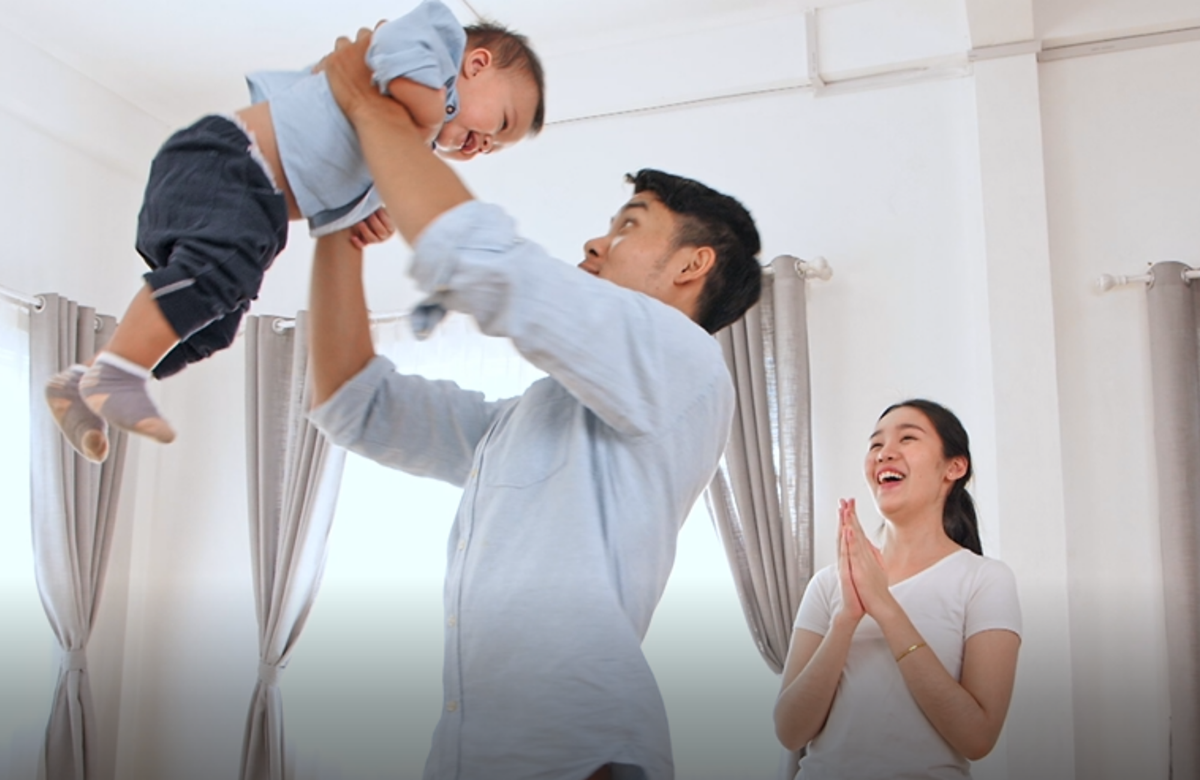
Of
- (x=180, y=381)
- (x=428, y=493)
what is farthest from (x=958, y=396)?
(x=180, y=381)

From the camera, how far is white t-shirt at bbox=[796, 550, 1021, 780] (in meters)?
2.05

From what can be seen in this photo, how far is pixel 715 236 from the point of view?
1.48 metres

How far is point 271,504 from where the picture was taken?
168 inches

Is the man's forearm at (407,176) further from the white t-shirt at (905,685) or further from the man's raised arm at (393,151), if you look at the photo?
the white t-shirt at (905,685)

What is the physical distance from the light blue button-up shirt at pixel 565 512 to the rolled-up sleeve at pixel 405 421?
165mm

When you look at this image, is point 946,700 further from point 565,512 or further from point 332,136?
point 332,136

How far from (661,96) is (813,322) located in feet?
3.35

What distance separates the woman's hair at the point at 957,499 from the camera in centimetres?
246

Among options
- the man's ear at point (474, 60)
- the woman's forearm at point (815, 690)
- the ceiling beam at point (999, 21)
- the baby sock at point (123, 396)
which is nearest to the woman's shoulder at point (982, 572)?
the woman's forearm at point (815, 690)

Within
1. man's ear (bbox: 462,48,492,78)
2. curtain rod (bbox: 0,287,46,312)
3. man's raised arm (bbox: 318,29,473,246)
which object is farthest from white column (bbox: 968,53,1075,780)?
curtain rod (bbox: 0,287,46,312)

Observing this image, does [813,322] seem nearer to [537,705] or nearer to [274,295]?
[274,295]

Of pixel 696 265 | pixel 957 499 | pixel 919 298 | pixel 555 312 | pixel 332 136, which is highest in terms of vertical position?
pixel 919 298

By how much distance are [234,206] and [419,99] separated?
0.27 meters

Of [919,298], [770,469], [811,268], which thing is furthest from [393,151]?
[919,298]
